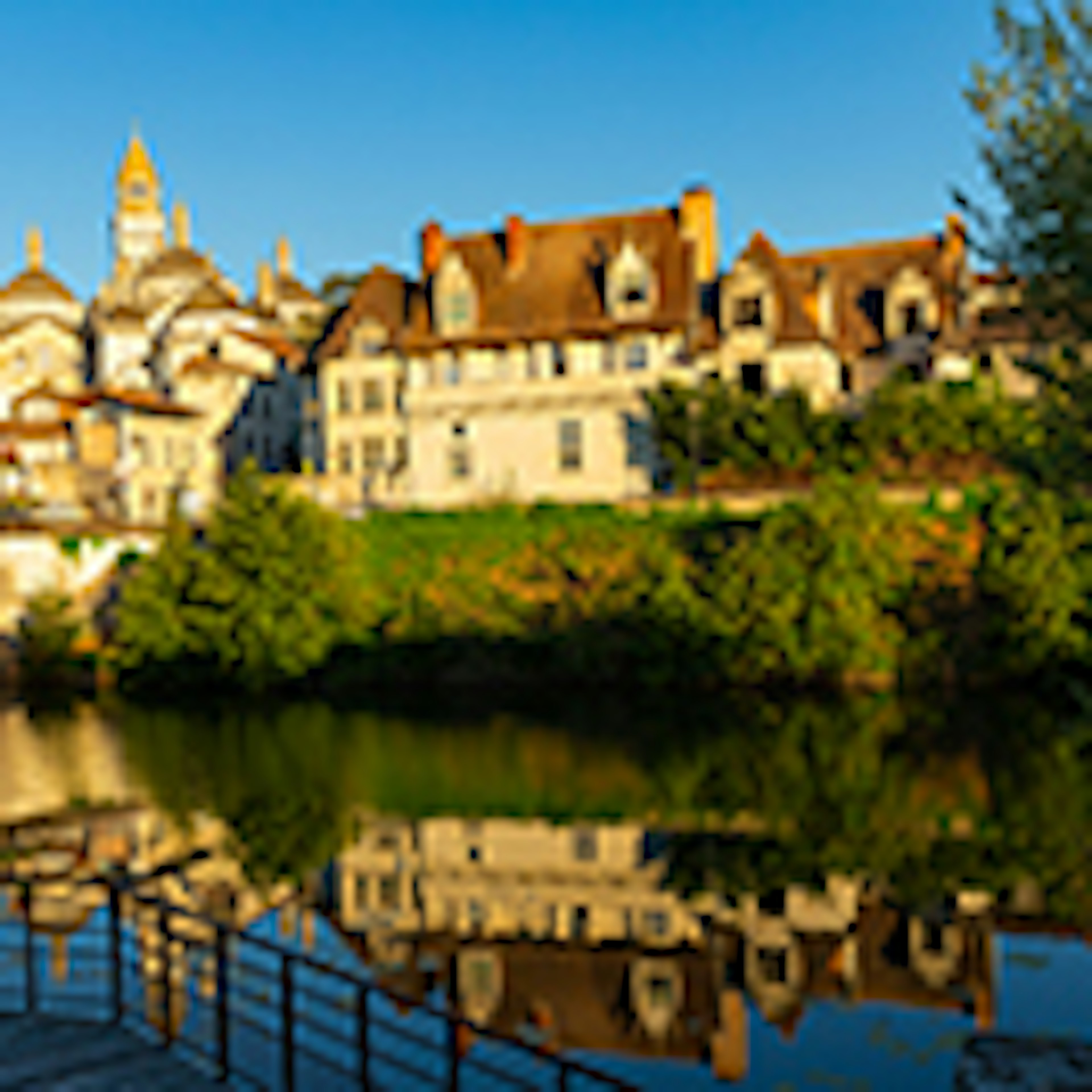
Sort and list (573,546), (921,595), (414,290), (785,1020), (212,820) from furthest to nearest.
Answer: (414,290) < (573,546) < (921,595) < (212,820) < (785,1020)

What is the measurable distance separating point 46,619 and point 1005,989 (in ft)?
135

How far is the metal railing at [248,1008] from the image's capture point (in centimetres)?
938

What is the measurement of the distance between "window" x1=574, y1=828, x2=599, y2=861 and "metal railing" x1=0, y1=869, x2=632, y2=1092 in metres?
6.18

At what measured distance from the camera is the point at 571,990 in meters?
14.7

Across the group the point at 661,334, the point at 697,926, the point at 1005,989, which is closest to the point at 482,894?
the point at 697,926

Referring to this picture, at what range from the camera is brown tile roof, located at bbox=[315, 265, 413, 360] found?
57812 mm

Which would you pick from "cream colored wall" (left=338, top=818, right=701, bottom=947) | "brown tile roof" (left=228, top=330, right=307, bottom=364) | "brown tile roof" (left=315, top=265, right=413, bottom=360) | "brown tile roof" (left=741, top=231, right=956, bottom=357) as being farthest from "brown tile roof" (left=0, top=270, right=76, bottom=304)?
"cream colored wall" (left=338, top=818, right=701, bottom=947)

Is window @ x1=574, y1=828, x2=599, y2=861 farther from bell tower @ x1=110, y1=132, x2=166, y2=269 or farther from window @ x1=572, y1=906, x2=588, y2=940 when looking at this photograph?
bell tower @ x1=110, y1=132, x2=166, y2=269

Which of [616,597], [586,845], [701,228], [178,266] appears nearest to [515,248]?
[701,228]

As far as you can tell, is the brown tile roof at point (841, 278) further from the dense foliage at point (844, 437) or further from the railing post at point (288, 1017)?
the railing post at point (288, 1017)

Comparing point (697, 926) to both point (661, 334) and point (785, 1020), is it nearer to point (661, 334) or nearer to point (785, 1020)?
point (785, 1020)

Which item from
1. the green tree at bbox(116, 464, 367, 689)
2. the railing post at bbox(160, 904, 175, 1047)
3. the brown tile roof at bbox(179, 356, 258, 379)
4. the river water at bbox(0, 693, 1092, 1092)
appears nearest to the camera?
the railing post at bbox(160, 904, 175, 1047)

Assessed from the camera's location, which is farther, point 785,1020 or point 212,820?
point 212,820

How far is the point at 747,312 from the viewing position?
52000 millimetres
